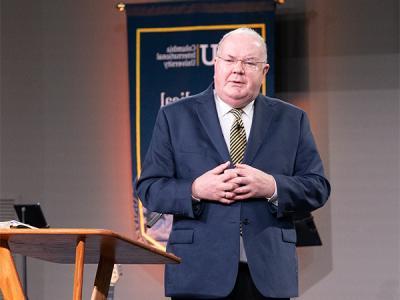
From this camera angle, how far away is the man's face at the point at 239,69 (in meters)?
3.15

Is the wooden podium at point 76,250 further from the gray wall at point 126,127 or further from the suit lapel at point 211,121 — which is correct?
the gray wall at point 126,127

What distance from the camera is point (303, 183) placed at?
10.1 feet

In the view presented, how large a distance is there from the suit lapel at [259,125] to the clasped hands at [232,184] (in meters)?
0.11

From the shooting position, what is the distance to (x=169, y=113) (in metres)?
3.21

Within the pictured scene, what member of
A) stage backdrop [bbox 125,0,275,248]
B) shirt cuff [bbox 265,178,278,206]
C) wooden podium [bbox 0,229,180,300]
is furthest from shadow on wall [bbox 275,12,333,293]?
wooden podium [bbox 0,229,180,300]

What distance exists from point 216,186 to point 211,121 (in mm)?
303

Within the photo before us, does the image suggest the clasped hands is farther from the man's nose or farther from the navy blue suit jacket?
the man's nose

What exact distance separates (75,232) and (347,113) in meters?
4.21

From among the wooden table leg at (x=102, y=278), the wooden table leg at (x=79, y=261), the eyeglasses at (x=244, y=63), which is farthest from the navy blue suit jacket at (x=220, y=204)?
the wooden table leg at (x=79, y=261)

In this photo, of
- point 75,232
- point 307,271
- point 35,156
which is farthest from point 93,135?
point 75,232

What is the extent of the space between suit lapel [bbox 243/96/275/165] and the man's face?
0.06 m

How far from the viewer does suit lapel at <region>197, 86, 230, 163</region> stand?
3.09 m

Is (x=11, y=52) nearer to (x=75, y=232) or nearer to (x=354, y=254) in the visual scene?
(x=354, y=254)

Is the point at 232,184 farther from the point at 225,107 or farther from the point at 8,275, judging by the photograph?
the point at 8,275
